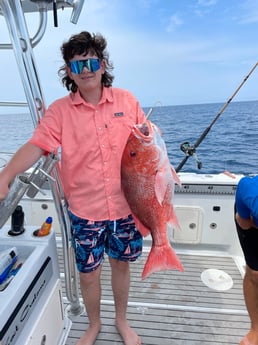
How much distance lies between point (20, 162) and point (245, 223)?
3.64ft

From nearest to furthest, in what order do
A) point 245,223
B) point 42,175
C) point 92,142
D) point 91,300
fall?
point 42,175 → point 92,142 → point 245,223 → point 91,300

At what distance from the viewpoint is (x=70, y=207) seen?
1355mm

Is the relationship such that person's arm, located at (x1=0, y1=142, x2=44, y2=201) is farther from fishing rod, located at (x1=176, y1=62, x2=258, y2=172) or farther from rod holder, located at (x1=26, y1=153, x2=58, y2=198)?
fishing rod, located at (x1=176, y1=62, x2=258, y2=172)

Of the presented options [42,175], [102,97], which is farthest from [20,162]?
[102,97]

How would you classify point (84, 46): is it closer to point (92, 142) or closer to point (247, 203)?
point (92, 142)

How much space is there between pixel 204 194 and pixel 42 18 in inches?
75.5

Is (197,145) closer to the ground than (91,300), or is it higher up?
higher up

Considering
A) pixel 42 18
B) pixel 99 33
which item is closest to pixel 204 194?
pixel 99 33

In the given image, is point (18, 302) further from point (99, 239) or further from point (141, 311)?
point (141, 311)

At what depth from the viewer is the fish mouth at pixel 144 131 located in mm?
1071

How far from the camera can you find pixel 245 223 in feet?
4.43

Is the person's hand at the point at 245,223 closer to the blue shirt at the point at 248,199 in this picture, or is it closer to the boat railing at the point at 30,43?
the blue shirt at the point at 248,199

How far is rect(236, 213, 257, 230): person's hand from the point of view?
1.32m

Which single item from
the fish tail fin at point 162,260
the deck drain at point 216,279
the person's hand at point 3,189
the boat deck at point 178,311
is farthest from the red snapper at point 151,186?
the deck drain at point 216,279
